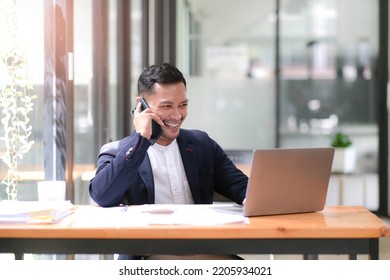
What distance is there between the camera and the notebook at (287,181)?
86.2 inches

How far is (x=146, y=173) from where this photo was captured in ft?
8.74

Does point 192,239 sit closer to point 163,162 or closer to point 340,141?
point 163,162

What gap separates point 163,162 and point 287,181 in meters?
0.65

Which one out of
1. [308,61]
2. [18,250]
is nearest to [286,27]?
[308,61]

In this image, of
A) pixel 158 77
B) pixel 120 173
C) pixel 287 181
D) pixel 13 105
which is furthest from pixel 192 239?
pixel 13 105

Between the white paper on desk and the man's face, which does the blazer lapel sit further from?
the white paper on desk

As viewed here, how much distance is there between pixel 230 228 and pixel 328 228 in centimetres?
29

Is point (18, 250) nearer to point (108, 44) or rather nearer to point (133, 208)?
point (133, 208)

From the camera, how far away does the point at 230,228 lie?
6.59ft

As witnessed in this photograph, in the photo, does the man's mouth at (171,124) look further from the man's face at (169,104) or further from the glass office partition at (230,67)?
the glass office partition at (230,67)

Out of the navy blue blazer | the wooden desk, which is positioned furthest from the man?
the wooden desk

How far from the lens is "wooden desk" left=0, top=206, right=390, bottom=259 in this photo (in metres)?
2.01

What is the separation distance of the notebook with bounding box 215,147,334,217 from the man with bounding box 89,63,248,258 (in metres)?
0.39

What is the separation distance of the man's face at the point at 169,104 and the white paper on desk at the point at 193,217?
0.37 m
